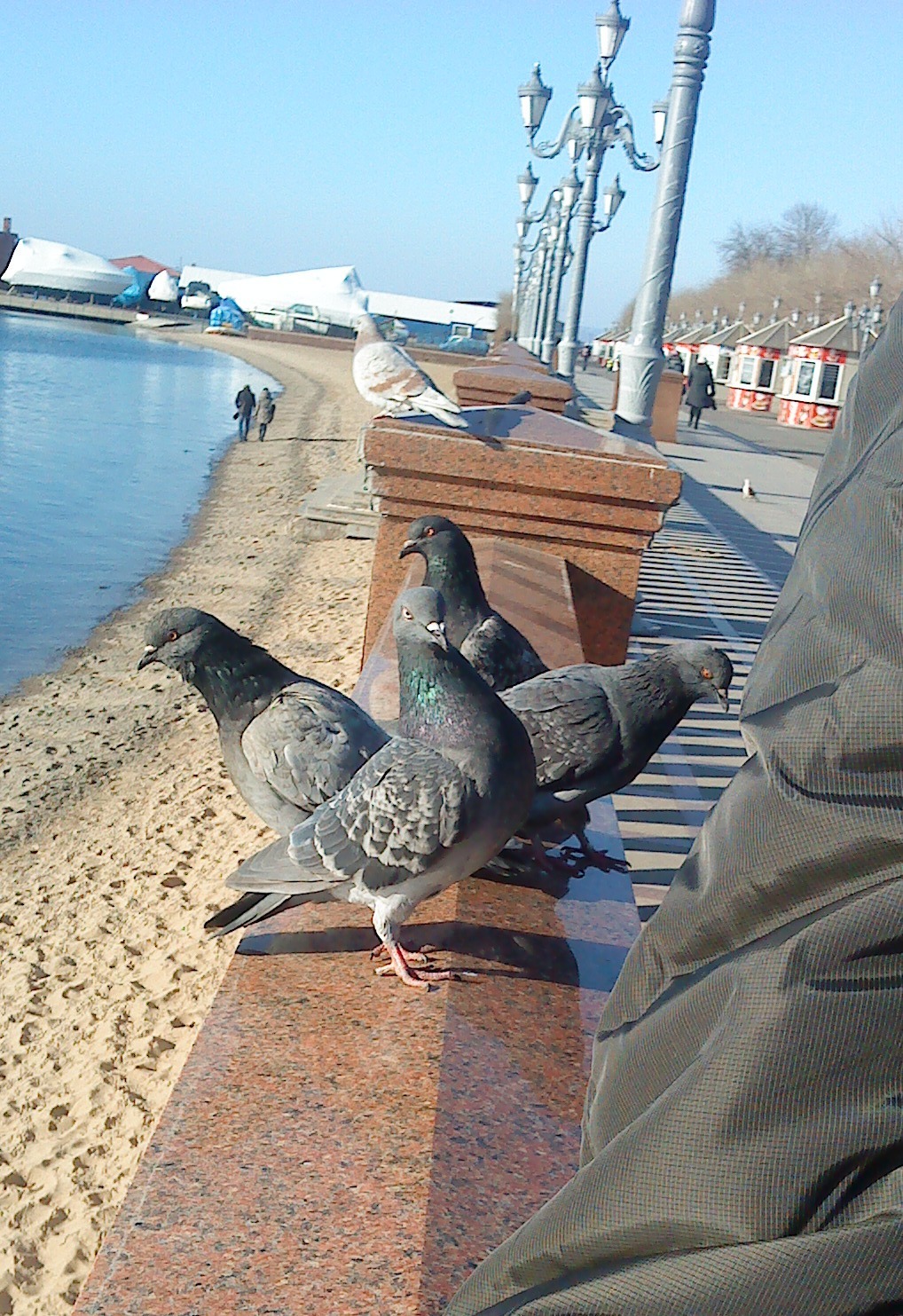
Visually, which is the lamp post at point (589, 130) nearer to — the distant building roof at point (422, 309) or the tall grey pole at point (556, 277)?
the tall grey pole at point (556, 277)

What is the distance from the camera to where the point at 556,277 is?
22.9 meters

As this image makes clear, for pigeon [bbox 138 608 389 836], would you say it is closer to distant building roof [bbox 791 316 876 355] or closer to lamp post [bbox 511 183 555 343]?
lamp post [bbox 511 183 555 343]

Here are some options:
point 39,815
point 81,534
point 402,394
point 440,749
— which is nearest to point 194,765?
point 39,815

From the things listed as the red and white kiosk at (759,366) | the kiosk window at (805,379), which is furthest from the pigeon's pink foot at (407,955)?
the red and white kiosk at (759,366)

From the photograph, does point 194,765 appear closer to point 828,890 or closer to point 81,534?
point 828,890

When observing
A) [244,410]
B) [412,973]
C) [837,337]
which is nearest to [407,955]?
[412,973]

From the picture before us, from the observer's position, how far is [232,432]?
115ft

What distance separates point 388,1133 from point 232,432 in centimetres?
3382

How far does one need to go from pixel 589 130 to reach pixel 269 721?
1182 centimetres

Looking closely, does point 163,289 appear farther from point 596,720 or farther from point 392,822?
point 392,822

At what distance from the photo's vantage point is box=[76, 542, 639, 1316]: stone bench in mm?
1846

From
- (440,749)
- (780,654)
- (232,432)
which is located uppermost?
(780,654)

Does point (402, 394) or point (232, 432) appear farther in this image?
point (232, 432)

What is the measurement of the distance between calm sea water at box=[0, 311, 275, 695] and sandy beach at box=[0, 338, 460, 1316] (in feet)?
3.70
